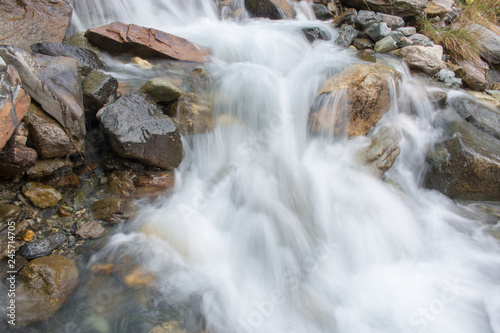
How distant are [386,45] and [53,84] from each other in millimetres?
6448

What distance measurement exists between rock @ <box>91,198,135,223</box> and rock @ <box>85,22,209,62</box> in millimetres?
2991

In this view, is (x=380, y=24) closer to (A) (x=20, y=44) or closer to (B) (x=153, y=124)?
(B) (x=153, y=124)

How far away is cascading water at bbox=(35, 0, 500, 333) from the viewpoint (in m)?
2.79

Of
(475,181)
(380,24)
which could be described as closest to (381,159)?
(475,181)

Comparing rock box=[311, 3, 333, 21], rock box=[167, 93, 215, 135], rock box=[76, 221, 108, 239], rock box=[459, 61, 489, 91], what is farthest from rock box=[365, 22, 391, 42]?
rock box=[76, 221, 108, 239]

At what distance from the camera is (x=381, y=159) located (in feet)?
14.5

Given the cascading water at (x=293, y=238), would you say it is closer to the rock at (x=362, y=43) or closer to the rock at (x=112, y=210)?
the rock at (x=112, y=210)

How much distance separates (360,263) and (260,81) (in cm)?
324

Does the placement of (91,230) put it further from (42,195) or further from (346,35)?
(346,35)

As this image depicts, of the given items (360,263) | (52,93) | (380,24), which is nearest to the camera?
(52,93)

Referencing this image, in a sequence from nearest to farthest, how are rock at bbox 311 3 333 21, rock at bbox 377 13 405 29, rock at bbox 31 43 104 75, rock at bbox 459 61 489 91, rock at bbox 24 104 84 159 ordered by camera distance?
rock at bbox 24 104 84 159 < rock at bbox 31 43 104 75 < rock at bbox 459 61 489 91 < rock at bbox 377 13 405 29 < rock at bbox 311 3 333 21

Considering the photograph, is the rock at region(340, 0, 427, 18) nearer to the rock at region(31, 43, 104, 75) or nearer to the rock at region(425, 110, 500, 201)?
the rock at region(425, 110, 500, 201)

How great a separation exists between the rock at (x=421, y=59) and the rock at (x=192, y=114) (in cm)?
477

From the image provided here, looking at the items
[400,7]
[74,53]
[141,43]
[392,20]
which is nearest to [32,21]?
[74,53]
